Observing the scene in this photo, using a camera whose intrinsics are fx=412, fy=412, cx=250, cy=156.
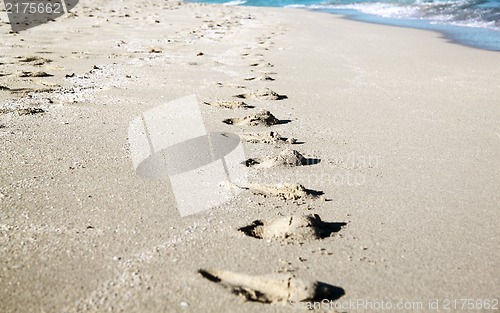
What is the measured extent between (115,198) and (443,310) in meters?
1.13

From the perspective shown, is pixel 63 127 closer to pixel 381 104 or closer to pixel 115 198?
pixel 115 198

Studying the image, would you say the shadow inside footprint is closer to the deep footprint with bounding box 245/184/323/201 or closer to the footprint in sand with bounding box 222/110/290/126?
the deep footprint with bounding box 245/184/323/201

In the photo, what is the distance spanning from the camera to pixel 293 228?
4.41 ft

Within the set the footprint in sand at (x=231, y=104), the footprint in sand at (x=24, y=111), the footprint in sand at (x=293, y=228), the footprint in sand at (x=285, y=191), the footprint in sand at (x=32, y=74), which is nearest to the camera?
the footprint in sand at (x=293, y=228)

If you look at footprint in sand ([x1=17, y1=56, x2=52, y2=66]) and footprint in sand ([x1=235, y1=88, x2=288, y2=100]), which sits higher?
footprint in sand ([x1=17, y1=56, x2=52, y2=66])

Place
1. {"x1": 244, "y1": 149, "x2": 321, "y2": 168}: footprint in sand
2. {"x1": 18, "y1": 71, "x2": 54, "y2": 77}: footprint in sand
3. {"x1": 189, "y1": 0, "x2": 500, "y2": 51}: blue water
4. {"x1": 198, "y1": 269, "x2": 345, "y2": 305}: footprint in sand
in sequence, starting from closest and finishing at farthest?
1. {"x1": 198, "y1": 269, "x2": 345, "y2": 305}: footprint in sand
2. {"x1": 244, "y1": 149, "x2": 321, "y2": 168}: footprint in sand
3. {"x1": 18, "y1": 71, "x2": 54, "y2": 77}: footprint in sand
4. {"x1": 189, "y1": 0, "x2": 500, "y2": 51}: blue water

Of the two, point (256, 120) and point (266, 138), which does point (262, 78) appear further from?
point (266, 138)

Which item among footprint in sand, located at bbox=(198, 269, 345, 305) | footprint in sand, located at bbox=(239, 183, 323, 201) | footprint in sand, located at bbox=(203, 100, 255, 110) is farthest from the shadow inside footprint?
footprint in sand, located at bbox=(203, 100, 255, 110)

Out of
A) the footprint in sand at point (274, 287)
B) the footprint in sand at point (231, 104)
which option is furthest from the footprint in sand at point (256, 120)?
the footprint in sand at point (274, 287)

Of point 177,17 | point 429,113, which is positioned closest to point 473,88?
point 429,113

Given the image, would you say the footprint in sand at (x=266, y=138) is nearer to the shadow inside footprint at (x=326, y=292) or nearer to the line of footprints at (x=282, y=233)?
the line of footprints at (x=282, y=233)

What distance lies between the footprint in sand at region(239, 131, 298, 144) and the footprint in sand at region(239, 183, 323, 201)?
1.66ft

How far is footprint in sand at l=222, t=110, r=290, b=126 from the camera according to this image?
2.38 meters

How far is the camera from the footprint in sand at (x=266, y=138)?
2145 millimetres
